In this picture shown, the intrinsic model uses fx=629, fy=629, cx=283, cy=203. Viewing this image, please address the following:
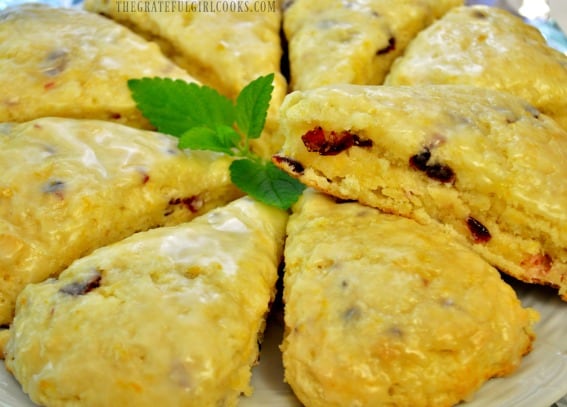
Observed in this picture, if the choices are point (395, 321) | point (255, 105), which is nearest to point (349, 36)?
point (255, 105)

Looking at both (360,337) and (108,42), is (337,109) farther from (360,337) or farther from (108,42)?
(108,42)

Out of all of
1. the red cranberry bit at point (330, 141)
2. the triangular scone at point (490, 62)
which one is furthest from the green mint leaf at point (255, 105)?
Result: the triangular scone at point (490, 62)

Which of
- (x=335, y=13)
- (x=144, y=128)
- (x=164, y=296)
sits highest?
(x=335, y=13)

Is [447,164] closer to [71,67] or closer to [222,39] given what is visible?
[222,39]

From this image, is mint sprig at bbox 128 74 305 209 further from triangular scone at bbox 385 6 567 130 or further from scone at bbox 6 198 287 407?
triangular scone at bbox 385 6 567 130

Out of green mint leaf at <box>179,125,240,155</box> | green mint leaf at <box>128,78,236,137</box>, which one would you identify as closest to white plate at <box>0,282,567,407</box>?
green mint leaf at <box>179,125,240,155</box>

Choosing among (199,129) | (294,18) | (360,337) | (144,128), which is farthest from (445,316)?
(294,18)
